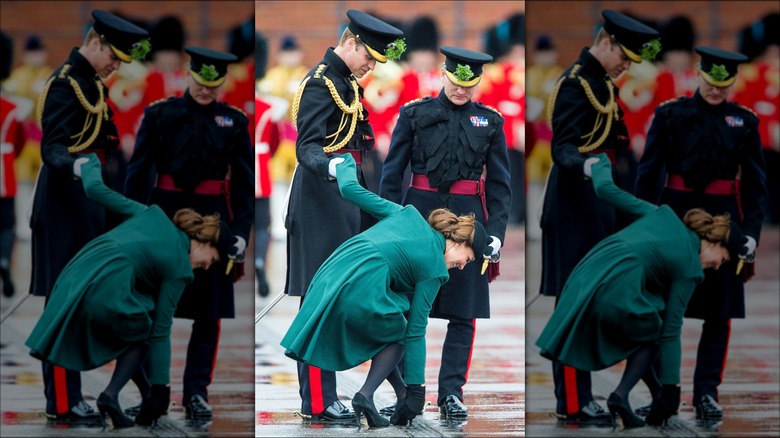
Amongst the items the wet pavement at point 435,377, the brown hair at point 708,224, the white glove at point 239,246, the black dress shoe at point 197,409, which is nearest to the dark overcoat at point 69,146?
the white glove at point 239,246

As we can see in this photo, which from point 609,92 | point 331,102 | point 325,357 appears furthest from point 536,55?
point 325,357

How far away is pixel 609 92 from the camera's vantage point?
21.3ft

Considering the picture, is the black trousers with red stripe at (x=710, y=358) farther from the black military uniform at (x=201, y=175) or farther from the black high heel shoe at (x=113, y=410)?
the black high heel shoe at (x=113, y=410)

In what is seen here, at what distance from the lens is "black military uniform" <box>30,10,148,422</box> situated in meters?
6.28

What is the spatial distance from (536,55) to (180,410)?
2007mm

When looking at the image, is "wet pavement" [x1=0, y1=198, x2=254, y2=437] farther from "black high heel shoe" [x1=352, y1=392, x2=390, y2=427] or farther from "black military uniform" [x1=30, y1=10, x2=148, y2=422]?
"black high heel shoe" [x1=352, y1=392, x2=390, y2=427]

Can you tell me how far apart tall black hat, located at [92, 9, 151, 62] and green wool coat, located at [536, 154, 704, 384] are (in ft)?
6.11

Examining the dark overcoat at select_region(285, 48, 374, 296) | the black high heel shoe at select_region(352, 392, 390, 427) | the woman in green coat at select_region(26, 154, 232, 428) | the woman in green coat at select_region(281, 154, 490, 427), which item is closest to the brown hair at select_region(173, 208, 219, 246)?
the woman in green coat at select_region(26, 154, 232, 428)

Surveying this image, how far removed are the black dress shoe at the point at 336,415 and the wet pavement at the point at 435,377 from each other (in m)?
0.06

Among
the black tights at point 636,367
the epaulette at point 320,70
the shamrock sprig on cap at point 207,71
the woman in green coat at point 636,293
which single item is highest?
the shamrock sprig on cap at point 207,71

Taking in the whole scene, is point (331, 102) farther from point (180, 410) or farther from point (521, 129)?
point (180, 410)

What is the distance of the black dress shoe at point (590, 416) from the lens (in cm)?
650

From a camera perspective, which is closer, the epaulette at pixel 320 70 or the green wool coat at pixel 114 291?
the green wool coat at pixel 114 291

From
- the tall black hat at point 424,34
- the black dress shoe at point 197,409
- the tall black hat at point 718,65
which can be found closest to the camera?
the black dress shoe at point 197,409
